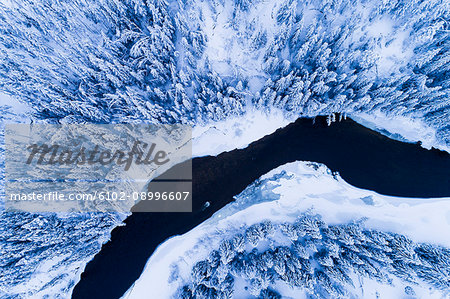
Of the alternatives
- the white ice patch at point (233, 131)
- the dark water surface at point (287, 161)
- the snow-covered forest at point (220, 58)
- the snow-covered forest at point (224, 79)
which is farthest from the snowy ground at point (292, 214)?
the snow-covered forest at point (220, 58)

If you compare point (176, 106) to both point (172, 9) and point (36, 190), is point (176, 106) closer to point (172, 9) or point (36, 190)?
point (172, 9)

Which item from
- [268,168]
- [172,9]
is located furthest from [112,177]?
[172,9]

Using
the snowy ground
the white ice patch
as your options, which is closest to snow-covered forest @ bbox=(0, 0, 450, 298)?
the white ice patch

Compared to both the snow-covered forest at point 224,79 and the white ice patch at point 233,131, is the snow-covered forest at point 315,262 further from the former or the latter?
the white ice patch at point 233,131

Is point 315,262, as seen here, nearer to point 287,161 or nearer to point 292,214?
point 292,214

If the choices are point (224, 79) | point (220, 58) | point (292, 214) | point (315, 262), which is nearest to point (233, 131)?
point (224, 79)

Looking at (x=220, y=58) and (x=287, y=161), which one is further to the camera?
(x=287, y=161)
